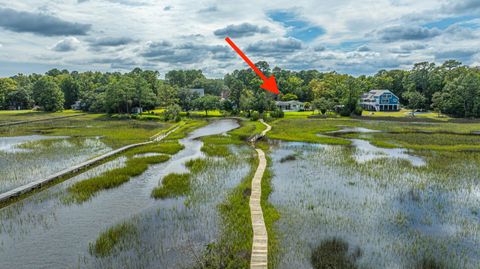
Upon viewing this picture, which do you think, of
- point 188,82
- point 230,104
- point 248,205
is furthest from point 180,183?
point 188,82

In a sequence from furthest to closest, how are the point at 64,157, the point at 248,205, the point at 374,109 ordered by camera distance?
1. the point at 374,109
2. the point at 64,157
3. the point at 248,205

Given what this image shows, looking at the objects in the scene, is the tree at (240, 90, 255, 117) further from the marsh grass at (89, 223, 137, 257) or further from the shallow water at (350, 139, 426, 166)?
the marsh grass at (89, 223, 137, 257)

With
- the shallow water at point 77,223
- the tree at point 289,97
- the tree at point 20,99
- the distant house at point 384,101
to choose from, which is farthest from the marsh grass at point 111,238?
the tree at point 20,99

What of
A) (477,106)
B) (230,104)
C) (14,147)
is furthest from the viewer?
(230,104)

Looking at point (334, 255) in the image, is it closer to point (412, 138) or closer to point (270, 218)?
point (270, 218)

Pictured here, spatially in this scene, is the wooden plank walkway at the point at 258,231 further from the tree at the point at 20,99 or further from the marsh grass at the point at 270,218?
the tree at the point at 20,99

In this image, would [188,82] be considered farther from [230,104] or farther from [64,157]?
[64,157]
